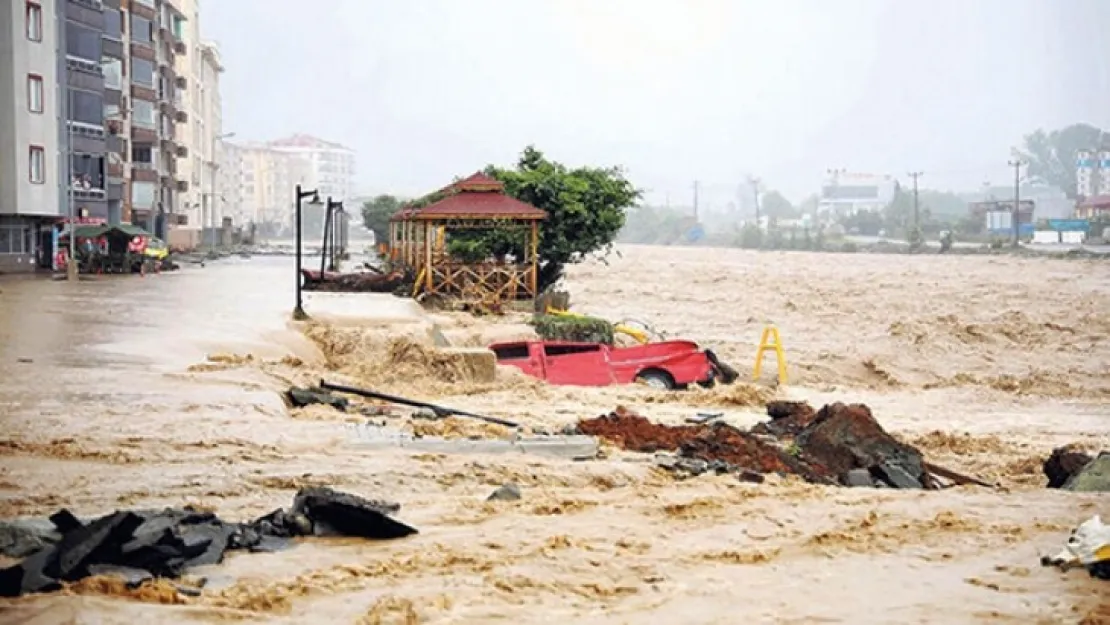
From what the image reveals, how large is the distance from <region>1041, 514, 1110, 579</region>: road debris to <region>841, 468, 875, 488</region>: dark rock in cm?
381

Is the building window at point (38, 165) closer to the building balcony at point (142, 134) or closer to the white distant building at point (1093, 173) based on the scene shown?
the building balcony at point (142, 134)

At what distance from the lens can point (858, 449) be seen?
14.0 meters

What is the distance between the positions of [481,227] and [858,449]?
21581 mm

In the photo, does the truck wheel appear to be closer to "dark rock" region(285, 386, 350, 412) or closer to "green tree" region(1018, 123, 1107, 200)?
"dark rock" region(285, 386, 350, 412)

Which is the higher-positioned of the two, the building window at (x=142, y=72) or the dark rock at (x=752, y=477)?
the building window at (x=142, y=72)

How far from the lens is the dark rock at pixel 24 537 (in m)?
8.56

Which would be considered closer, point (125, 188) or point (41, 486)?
point (41, 486)

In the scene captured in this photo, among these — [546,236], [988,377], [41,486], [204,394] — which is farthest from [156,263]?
[41,486]

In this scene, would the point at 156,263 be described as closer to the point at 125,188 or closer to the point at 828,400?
the point at 125,188

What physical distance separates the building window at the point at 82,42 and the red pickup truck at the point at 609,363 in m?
30.5

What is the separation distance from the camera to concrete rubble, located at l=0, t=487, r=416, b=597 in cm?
796

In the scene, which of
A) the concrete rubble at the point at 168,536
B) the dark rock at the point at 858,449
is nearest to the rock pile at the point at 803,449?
the dark rock at the point at 858,449

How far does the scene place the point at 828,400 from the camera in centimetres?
2270

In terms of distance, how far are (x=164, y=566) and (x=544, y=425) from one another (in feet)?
26.4
